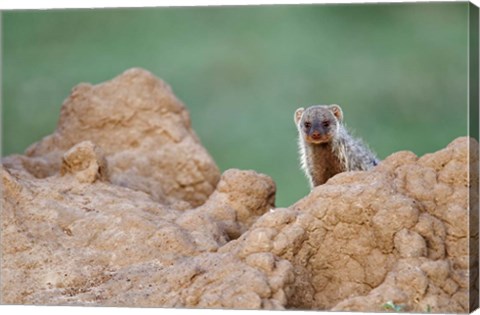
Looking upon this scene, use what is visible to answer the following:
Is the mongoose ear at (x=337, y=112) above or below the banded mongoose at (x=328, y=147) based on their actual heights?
above

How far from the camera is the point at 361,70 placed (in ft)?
86.4

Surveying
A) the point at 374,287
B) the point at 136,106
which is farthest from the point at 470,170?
the point at 136,106

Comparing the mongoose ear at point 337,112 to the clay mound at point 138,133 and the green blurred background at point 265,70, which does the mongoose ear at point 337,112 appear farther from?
the green blurred background at point 265,70

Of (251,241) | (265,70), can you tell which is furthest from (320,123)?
(265,70)

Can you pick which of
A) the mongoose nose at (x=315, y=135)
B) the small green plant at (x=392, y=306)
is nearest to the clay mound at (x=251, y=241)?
the small green plant at (x=392, y=306)

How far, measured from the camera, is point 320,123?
11.3 metres

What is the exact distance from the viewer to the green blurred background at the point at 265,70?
936 inches

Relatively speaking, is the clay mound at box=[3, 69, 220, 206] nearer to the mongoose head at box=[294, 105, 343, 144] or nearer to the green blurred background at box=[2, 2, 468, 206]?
the mongoose head at box=[294, 105, 343, 144]

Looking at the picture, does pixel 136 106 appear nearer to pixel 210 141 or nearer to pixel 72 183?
pixel 72 183

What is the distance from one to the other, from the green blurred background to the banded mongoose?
10.2 meters

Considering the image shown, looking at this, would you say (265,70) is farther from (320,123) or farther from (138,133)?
(320,123)

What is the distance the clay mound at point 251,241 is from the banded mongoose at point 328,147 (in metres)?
0.72

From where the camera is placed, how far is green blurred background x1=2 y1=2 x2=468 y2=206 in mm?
23781

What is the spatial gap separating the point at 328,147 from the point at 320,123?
26cm
